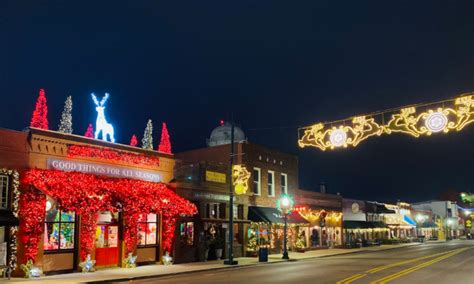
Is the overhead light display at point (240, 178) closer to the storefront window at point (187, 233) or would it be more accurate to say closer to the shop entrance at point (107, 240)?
the storefront window at point (187, 233)

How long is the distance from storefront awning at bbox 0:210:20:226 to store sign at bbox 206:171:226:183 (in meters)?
13.7

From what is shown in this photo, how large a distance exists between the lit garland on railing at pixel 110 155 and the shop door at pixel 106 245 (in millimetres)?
3612

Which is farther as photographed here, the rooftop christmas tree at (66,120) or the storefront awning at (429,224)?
the storefront awning at (429,224)

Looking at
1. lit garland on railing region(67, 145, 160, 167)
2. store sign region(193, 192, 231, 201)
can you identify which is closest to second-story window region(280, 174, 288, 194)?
store sign region(193, 192, 231, 201)

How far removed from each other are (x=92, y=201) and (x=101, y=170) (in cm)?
242

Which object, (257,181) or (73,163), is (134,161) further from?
(257,181)

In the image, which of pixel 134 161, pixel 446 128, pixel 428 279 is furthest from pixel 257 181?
pixel 446 128

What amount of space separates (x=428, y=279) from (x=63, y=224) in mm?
16419

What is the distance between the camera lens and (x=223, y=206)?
33.2 metres

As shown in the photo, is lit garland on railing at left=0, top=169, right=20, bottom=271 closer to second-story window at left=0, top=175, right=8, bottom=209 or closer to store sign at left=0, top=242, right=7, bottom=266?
second-story window at left=0, top=175, right=8, bottom=209

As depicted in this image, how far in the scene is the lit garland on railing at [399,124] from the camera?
14.7 meters

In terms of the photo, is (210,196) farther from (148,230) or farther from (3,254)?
(3,254)

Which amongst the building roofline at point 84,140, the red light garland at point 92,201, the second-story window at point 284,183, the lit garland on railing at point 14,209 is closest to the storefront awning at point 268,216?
the second-story window at point 284,183

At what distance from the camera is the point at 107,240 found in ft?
83.0
